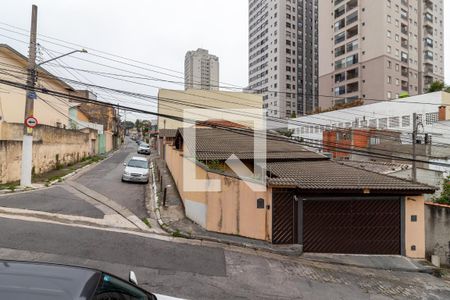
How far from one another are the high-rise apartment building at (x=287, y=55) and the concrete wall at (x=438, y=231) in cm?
6956

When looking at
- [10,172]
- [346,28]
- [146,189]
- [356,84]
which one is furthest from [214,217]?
[346,28]

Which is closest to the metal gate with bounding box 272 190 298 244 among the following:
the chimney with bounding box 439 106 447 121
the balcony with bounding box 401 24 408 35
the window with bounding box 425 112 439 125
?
the chimney with bounding box 439 106 447 121

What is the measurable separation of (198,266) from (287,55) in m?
83.3

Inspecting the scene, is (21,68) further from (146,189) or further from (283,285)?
(283,285)

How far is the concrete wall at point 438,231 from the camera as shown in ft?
33.8

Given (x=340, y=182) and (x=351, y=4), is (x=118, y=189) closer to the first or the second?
(x=340, y=182)

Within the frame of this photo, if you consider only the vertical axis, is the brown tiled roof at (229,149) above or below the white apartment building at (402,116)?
below

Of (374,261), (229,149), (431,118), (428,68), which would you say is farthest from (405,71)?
(374,261)

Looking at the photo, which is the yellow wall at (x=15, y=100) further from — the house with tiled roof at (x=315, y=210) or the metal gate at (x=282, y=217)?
the metal gate at (x=282, y=217)

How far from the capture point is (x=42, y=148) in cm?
1642

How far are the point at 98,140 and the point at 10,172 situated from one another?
20686mm

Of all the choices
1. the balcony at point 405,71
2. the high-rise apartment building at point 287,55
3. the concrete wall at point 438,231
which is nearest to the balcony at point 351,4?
the balcony at point 405,71

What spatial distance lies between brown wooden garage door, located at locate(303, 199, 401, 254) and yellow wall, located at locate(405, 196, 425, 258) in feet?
1.03

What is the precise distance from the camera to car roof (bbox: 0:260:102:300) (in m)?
2.32
